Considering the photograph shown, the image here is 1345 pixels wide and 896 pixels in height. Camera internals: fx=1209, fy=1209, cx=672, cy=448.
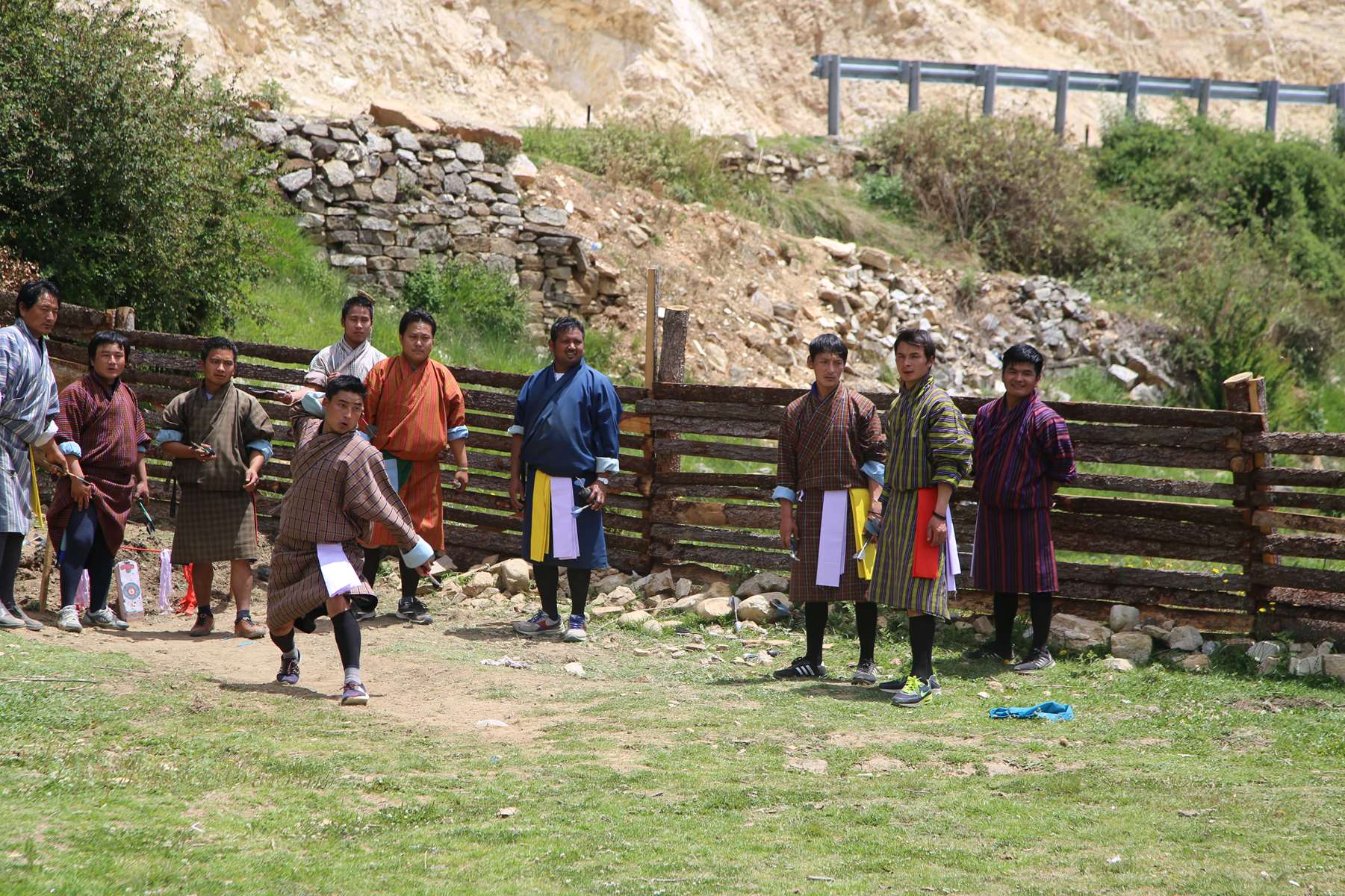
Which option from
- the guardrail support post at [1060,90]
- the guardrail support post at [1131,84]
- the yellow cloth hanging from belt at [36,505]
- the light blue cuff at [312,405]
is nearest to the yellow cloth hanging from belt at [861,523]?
the light blue cuff at [312,405]

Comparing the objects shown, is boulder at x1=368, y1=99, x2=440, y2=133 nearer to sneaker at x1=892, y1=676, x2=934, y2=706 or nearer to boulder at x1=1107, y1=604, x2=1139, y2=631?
boulder at x1=1107, y1=604, x2=1139, y2=631

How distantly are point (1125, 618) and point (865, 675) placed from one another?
177cm

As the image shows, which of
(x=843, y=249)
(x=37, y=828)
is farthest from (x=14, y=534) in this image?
(x=843, y=249)

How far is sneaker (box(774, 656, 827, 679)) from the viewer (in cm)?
623

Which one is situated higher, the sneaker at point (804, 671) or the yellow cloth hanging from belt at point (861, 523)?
the yellow cloth hanging from belt at point (861, 523)

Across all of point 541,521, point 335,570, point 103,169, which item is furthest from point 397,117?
point 335,570

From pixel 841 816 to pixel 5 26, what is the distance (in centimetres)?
962

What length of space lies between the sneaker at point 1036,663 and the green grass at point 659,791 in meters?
0.48

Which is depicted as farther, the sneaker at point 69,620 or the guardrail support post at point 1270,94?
the guardrail support post at point 1270,94

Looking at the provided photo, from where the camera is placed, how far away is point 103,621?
21.6 feet

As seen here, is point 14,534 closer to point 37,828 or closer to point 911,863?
point 37,828

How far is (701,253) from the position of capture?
16172mm

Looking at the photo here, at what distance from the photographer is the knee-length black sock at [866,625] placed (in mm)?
6109

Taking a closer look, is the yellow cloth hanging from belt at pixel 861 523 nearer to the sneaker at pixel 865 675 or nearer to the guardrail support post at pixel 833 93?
the sneaker at pixel 865 675
